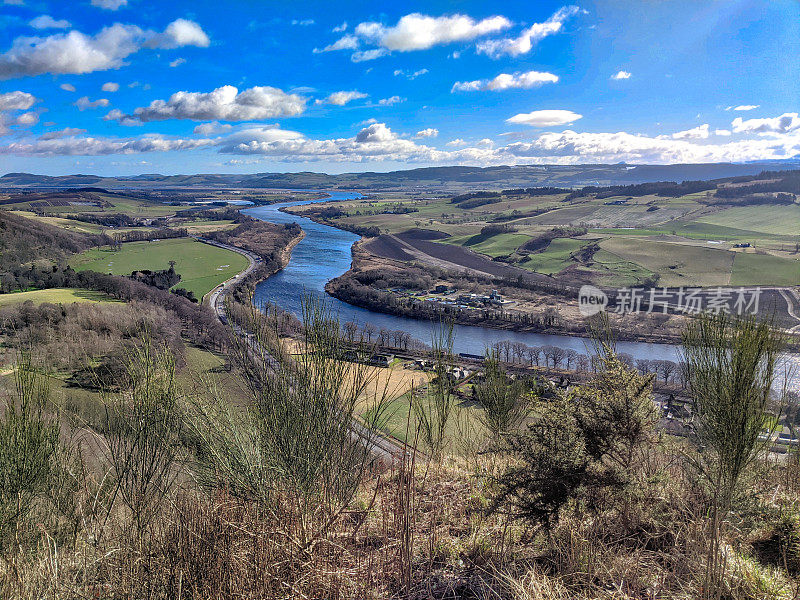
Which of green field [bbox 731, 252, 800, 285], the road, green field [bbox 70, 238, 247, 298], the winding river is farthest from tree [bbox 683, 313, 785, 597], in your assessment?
green field [bbox 70, 238, 247, 298]

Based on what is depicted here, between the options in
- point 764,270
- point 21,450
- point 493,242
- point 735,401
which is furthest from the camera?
point 493,242

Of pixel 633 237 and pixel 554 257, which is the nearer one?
pixel 554 257

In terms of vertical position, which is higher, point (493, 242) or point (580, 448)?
point (493, 242)

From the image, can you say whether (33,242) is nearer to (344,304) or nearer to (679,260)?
(344,304)

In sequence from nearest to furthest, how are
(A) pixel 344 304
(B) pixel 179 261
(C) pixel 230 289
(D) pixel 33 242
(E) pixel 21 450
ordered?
(E) pixel 21 450, (C) pixel 230 289, (A) pixel 344 304, (D) pixel 33 242, (B) pixel 179 261

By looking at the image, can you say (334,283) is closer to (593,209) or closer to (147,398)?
(147,398)

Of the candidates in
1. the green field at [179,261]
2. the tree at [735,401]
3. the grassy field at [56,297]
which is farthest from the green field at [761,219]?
the grassy field at [56,297]

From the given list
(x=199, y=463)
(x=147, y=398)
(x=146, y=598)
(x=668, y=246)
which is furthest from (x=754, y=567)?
(x=668, y=246)

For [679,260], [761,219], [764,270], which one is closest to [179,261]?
[679,260]
